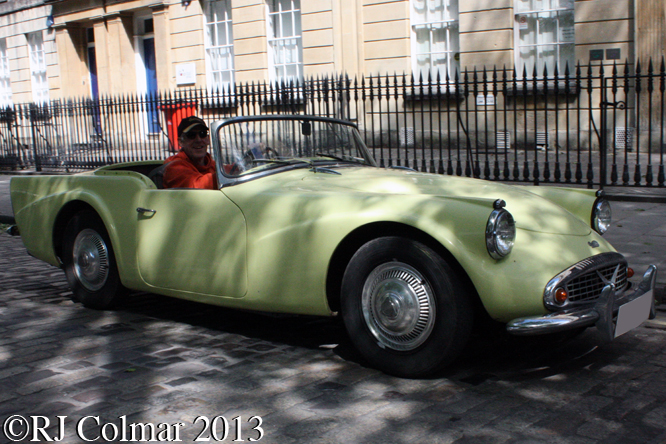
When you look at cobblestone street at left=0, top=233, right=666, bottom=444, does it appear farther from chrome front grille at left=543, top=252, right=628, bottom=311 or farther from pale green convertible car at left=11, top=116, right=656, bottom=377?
chrome front grille at left=543, top=252, right=628, bottom=311

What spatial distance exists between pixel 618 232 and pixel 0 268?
627 centimetres

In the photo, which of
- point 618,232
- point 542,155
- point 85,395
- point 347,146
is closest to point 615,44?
point 542,155

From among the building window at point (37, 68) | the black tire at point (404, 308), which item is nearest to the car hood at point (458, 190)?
the black tire at point (404, 308)

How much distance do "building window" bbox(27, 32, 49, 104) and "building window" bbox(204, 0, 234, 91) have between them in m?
8.28


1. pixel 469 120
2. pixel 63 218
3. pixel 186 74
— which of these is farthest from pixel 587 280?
pixel 186 74

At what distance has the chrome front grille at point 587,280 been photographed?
127 inches

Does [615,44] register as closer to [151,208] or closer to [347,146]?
[347,146]

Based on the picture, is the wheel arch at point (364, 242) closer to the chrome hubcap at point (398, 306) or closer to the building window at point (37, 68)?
the chrome hubcap at point (398, 306)

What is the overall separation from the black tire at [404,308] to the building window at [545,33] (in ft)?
36.9

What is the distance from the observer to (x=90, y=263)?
5129mm

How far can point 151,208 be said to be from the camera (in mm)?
4594

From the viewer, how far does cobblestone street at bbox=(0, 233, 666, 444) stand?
293 cm

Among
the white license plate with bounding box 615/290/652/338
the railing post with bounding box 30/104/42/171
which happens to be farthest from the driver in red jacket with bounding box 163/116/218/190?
the railing post with bounding box 30/104/42/171

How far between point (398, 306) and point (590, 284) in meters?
0.94
